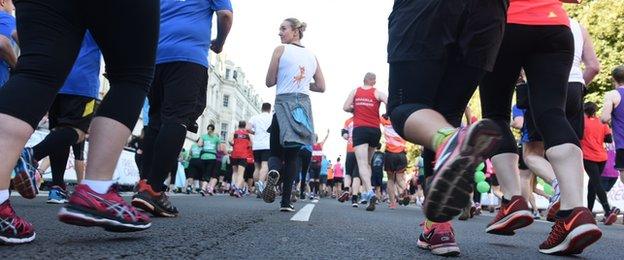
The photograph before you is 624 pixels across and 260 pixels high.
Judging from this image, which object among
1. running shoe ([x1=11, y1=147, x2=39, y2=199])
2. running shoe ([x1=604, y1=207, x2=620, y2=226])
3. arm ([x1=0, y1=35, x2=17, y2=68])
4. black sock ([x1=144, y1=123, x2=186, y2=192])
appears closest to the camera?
running shoe ([x1=11, y1=147, x2=39, y2=199])

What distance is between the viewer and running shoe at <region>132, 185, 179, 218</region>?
3543 mm

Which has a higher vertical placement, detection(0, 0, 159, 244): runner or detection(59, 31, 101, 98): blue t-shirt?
detection(59, 31, 101, 98): blue t-shirt

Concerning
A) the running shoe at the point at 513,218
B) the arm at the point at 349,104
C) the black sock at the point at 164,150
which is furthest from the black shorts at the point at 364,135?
the running shoe at the point at 513,218

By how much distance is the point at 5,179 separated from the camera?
1966mm

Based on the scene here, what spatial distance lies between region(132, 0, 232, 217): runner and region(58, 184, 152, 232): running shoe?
1350 millimetres

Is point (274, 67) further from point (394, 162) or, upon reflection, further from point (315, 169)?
point (315, 169)

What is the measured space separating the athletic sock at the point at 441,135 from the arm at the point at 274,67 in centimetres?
374

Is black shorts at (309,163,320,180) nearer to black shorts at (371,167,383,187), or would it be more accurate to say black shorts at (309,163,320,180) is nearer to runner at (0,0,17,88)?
black shorts at (371,167,383,187)

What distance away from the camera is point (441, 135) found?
1911 millimetres

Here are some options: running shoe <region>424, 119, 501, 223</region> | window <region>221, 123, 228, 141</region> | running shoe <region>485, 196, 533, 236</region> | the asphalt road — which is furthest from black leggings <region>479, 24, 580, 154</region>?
window <region>221, 123, 228, 141</region>

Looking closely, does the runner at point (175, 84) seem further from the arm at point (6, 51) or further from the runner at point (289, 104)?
the runner at point (289, 104)

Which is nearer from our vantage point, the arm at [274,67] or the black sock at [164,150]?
the black sock at [164,150]

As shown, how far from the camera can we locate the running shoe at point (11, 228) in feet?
6.31

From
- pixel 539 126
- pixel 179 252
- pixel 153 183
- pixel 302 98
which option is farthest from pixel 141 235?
pixel 302 98
